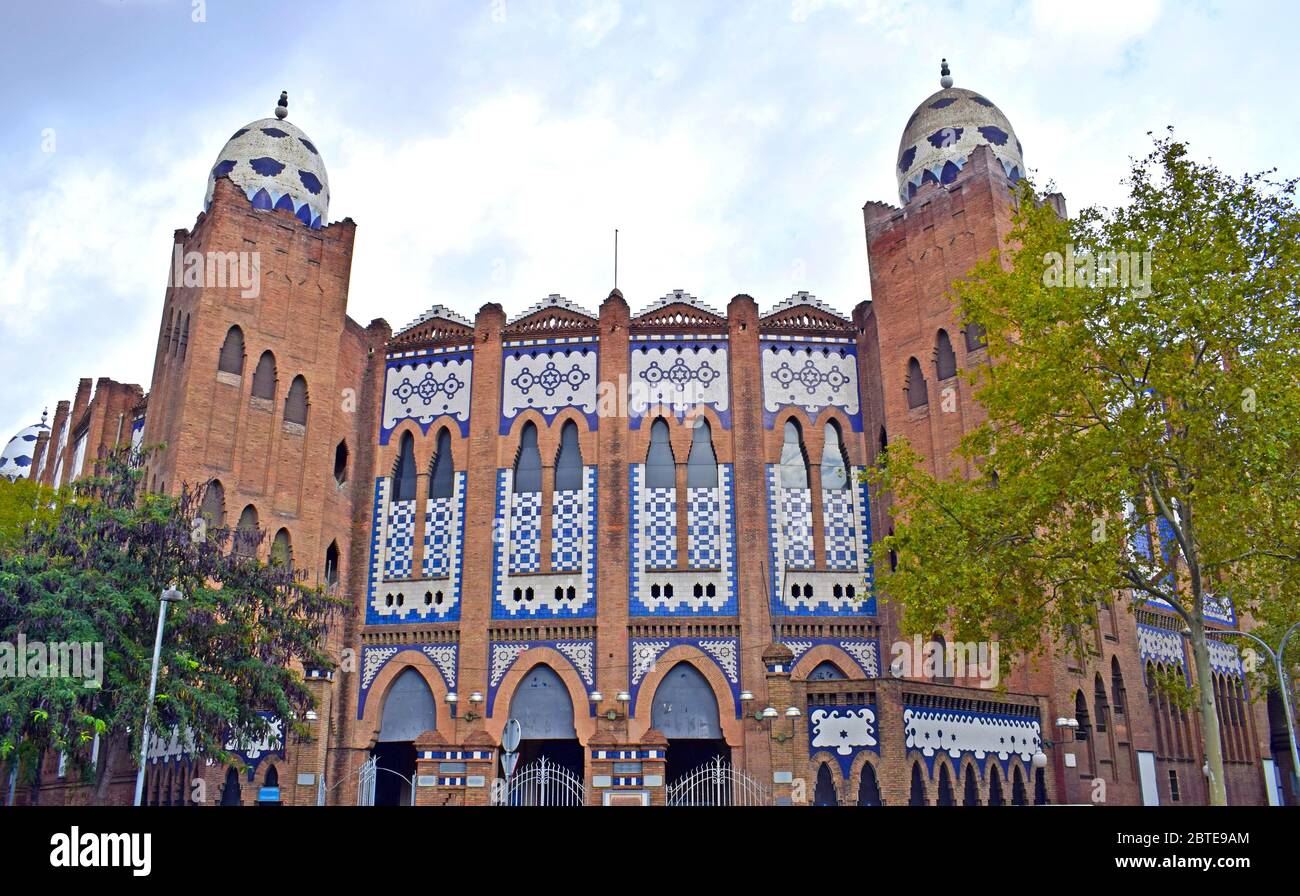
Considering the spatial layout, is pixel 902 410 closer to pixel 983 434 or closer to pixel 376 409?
pixel 983 434

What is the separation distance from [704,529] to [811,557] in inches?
101

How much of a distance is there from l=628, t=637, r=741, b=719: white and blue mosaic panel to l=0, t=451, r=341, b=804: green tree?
7.07 metres

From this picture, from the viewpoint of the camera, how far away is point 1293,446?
47.1 feet

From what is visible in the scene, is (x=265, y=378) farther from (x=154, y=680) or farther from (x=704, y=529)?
(x=154, y=680)

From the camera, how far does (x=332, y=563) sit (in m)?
25.4

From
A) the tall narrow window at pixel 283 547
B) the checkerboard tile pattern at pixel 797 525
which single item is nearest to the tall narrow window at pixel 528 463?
the tall narrow window at pixel 283 547

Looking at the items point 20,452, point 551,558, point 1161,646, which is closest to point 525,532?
point 551,558

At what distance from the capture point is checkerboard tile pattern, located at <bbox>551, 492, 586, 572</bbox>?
24656mm

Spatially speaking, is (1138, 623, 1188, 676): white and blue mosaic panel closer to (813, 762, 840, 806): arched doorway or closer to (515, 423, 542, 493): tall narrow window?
(813, 762, 840, 806): arched doorway

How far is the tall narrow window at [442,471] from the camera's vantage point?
2592cm

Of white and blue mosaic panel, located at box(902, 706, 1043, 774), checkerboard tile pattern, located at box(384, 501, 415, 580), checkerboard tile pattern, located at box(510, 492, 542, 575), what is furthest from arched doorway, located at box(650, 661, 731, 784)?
checkerboard tile pattern, located at box(384, 501, 415, 580)

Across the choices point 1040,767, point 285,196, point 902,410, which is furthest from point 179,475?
point 1040,767
